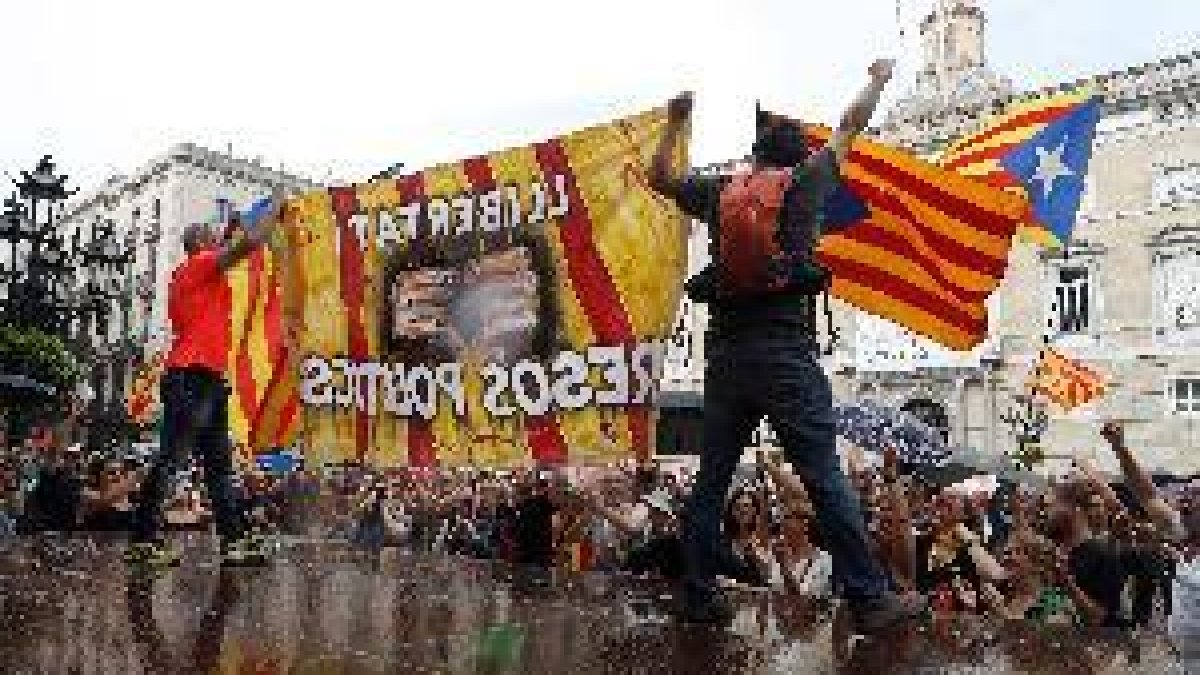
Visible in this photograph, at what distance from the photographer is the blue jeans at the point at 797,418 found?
3.81m

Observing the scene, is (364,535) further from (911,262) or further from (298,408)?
(911,262)

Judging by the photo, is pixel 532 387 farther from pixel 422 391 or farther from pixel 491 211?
pixel 491 211

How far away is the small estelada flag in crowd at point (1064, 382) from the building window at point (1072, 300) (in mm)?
3398

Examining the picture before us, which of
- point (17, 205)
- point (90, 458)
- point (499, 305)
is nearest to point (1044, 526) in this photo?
point (499, 305)

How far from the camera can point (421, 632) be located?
3951mm

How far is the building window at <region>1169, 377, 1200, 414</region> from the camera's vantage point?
32.9 metres

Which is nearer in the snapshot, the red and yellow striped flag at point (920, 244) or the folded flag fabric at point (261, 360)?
the folded flag fabric at point (261, 360)

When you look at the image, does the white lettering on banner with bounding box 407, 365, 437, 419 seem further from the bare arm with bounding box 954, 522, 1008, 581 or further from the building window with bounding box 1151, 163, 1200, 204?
the building window with bounding box 1151, 163, 1200, 204

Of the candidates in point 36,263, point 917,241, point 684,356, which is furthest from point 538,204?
point 684,356

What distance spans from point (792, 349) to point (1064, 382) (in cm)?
2964

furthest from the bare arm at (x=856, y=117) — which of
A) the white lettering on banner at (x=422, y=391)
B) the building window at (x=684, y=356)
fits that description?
the building window at (x=684, y=356)

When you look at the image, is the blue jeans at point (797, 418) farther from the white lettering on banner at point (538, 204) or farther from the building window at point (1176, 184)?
the building window at point (1176, 184)

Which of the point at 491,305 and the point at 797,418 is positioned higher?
the point at 491,305

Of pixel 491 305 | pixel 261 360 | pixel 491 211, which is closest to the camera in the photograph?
pixel 491 305
